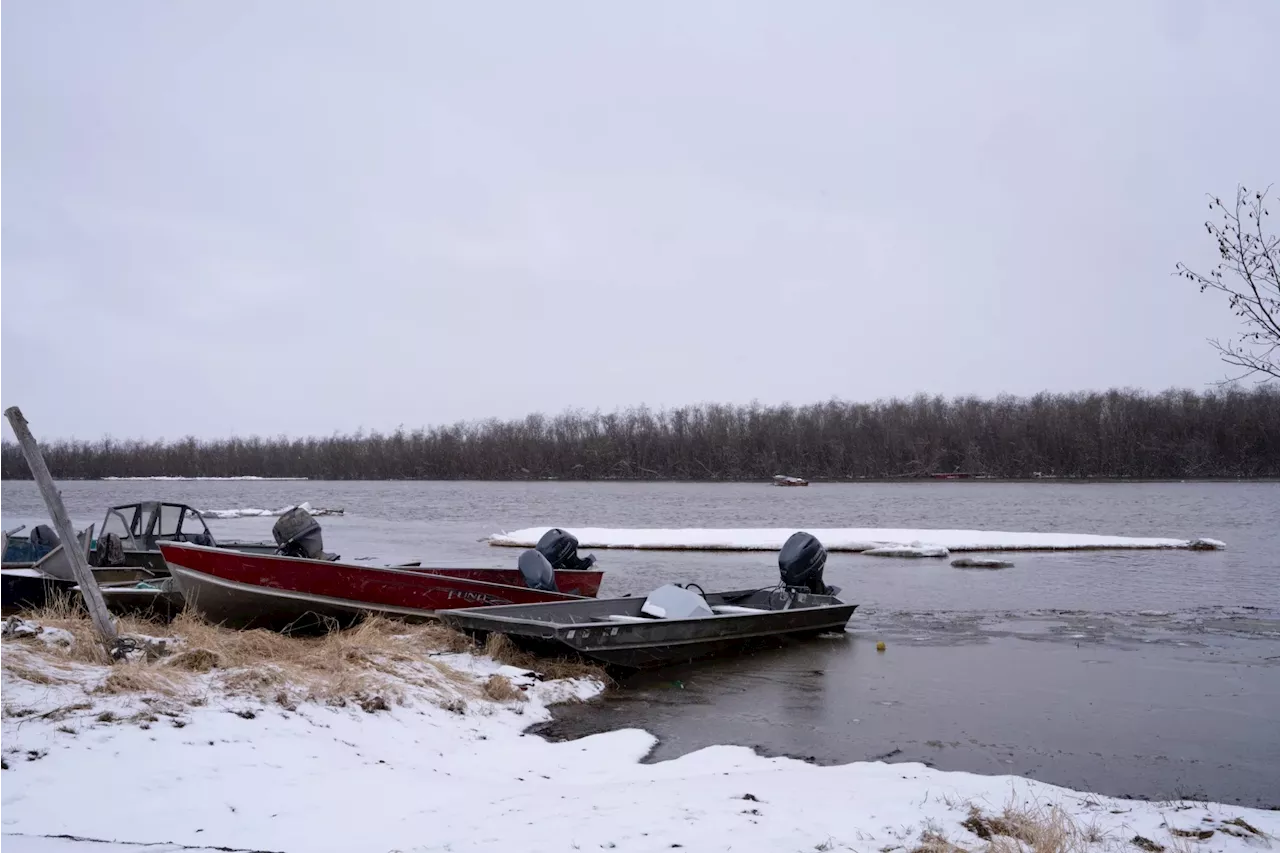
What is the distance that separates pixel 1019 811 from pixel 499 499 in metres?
62.9

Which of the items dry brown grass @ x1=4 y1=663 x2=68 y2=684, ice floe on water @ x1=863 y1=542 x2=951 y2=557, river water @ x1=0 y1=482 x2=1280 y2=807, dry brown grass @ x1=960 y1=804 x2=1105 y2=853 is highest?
dry brown grass @ x1=4 y1=663 x2=68 y2=684

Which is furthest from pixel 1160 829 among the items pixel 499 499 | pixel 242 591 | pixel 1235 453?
pixel 1235 453

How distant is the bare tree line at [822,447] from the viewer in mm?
85750

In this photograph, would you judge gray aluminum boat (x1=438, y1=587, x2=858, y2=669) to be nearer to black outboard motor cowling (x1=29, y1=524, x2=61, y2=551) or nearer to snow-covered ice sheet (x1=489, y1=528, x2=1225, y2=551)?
black outboard motor cowling (x1=29, y1=524, x2=61, y2=551)

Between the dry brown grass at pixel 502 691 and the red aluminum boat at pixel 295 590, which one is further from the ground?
the red aluminum boat at pixel 295 590

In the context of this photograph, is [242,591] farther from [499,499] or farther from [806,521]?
[499,499]

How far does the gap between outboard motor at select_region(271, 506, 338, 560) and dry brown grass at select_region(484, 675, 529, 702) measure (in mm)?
4649

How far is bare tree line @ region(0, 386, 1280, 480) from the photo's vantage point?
281 ft

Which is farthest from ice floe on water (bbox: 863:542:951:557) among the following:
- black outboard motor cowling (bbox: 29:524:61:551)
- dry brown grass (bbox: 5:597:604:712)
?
black outboard motor cowling (bbox: 29:524:61:551)

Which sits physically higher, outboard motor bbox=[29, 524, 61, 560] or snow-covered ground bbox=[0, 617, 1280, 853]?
outboard motor bbox=[29, 524, 61, 560]

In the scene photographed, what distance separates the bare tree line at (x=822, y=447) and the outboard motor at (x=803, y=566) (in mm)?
64530

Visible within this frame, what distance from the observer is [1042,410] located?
10175 cm

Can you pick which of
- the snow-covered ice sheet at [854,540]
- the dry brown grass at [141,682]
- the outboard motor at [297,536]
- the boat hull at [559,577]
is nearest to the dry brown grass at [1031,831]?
the dry brown grass at [141,682]

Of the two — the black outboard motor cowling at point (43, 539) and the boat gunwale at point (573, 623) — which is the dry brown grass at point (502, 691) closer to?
the boat gunwale at point (573, 623)
